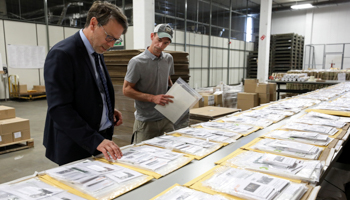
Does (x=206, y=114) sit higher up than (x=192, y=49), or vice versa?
(x=192, y=49)

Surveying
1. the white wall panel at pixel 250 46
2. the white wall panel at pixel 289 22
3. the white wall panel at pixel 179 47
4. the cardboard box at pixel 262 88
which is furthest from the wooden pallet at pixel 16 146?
the white wall panel at pixel 289 22

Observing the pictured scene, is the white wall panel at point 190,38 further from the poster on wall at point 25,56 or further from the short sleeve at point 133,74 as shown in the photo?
the short sleeve at point 133,74

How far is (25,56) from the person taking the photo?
34.1ft

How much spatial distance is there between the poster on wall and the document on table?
1017cm

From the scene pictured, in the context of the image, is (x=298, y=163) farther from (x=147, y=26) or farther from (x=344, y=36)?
(x=344, y=36)

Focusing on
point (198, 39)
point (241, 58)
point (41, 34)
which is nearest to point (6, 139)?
point (41, 34)

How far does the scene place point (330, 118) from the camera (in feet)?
7.81

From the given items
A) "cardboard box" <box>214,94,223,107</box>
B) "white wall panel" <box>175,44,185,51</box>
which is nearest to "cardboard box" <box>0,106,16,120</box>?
"cardboard box" <box>214,94,223,107</box>

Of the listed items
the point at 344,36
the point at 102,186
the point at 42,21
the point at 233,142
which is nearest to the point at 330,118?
the point at 233,142

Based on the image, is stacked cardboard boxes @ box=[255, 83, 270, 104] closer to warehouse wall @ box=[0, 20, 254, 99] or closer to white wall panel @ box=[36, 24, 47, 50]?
warehouse wall @ box=[0, 20, 254, 99]

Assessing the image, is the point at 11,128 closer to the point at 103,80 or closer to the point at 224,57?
the point at 103,80

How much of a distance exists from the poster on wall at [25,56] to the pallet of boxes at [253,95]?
879cm

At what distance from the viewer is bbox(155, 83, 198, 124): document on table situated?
7.19 feet

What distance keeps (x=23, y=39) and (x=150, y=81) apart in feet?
33.3
